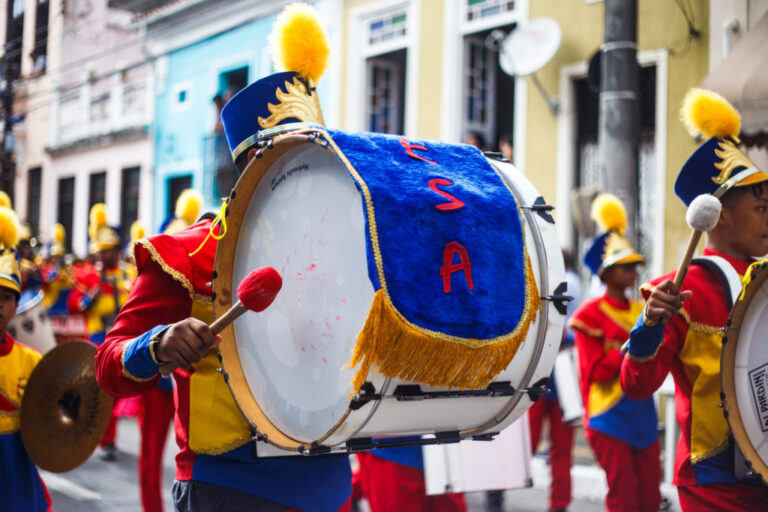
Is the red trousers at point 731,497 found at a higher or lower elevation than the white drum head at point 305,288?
lower

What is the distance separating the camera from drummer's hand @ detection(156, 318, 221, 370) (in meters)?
2.23

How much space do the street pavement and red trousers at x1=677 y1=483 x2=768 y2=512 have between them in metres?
3.57

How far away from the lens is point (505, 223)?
246 centimetres

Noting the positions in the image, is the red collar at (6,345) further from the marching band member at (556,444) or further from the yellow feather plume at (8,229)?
the marching band member at (556,444)

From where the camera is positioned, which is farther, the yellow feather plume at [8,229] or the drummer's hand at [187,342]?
the yellow feather plume at [8,229]

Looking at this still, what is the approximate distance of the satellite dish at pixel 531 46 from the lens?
10781 millimetres

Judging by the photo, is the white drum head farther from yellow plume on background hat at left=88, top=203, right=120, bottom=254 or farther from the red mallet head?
yellow plume on background hat at left=88, top=203, right=120, bottom=254

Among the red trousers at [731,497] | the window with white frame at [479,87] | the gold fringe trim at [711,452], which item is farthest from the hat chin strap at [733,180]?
the window with white frame at [479,87]

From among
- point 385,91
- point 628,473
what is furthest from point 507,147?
point 628,473

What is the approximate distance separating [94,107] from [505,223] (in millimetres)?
20204

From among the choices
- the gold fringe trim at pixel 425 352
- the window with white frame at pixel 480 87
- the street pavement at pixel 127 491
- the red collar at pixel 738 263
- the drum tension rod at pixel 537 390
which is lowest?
the street pavement at pixel 127 491

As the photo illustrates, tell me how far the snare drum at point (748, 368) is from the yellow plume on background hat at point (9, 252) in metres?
2.78

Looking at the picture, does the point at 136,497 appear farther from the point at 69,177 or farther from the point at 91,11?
the point at 69,177

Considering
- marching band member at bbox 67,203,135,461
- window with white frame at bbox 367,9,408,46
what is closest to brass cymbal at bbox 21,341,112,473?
marching band member at bbox 67,203,135,461
